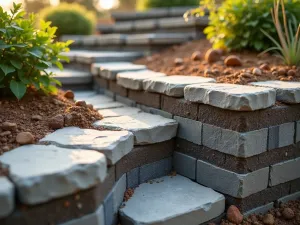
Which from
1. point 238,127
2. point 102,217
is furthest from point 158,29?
point 102,217

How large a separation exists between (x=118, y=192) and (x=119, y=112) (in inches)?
33.3

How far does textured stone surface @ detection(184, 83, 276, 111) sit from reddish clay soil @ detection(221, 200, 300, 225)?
69 centimetres

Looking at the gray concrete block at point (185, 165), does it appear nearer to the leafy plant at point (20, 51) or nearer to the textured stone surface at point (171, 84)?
the textured stone surface at point (171, 84)

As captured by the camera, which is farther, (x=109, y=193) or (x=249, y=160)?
(x=249, y=160)

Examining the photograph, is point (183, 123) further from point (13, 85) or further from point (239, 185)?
point (13, 85)

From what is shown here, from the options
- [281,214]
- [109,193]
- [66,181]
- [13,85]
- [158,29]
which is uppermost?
[158,29]

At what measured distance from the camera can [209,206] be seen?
197 centimetres

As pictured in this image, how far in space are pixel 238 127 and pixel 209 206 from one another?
483mm

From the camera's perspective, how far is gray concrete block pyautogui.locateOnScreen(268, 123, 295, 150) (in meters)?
2.09

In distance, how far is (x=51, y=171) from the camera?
1.41m

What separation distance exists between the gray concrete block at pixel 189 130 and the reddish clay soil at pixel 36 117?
0.55 meters

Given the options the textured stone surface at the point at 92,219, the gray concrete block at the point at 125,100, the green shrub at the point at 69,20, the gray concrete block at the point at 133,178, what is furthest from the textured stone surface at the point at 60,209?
the green shrub at the point at 69,20

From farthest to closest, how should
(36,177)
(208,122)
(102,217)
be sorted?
1. (208,122)
2. (102,217)
3. (36,177)

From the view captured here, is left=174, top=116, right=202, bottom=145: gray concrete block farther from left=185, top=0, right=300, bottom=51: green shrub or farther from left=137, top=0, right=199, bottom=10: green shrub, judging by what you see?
left=137, top=0, right=199, bottom=10: green shrub
